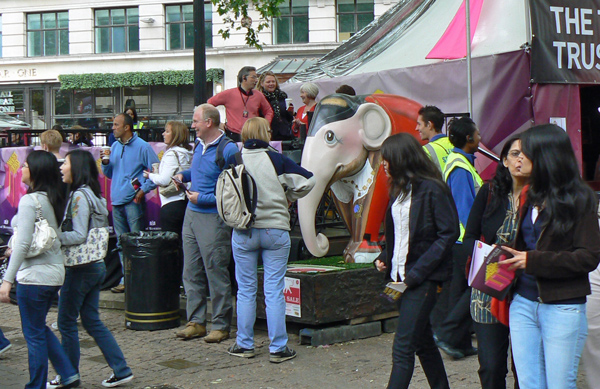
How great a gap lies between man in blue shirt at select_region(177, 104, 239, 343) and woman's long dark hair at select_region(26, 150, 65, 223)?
1934 millimetres

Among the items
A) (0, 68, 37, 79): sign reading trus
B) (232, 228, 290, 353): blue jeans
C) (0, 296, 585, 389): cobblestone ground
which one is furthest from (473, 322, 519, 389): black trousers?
(0, 68, 37, 79): sign reading trus

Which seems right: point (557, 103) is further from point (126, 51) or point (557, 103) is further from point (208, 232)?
point (126, 51)

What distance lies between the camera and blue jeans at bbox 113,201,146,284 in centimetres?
904

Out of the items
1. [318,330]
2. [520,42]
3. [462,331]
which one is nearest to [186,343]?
[318,330]

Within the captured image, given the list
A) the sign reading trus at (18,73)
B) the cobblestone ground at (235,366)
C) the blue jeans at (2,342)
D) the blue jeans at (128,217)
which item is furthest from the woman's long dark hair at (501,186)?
the sign reading trus at (18,73)

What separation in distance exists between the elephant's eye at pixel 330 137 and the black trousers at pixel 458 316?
6.41ft

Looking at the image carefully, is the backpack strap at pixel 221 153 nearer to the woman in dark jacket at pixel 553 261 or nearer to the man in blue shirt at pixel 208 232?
the man in blue shirt at pixel 208 232

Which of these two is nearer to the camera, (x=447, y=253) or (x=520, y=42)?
(x=447, y=253)

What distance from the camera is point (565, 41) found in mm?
9242

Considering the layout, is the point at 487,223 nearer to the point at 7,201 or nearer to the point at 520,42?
the point at 520,42

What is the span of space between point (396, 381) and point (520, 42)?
20.5ft

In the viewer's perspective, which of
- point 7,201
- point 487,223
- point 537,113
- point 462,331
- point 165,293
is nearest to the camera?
point 487,223

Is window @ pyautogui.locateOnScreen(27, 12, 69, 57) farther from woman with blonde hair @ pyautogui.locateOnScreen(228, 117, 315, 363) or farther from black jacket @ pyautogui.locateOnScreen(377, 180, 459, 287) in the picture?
black jacket @ pyautogui.locateOnScreen(377, 180, 459, 287)

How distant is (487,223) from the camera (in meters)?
4.38
